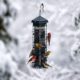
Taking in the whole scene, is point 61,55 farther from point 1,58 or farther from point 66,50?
point 1,58

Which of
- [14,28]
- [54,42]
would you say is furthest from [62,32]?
[14,28]

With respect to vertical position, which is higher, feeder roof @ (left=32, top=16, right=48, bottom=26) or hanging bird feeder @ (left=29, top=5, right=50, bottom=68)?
feeder roof @ (left=32, top=16, right=48, bottom=26)

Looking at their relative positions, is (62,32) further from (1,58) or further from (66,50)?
(1,58)

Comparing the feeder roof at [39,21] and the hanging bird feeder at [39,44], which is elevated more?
the feeder roof at [39,21]

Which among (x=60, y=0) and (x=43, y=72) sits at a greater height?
(x=60, y=0)

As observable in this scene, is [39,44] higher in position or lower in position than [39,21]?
lower

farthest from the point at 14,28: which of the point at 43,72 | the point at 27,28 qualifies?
the point at 43,72
